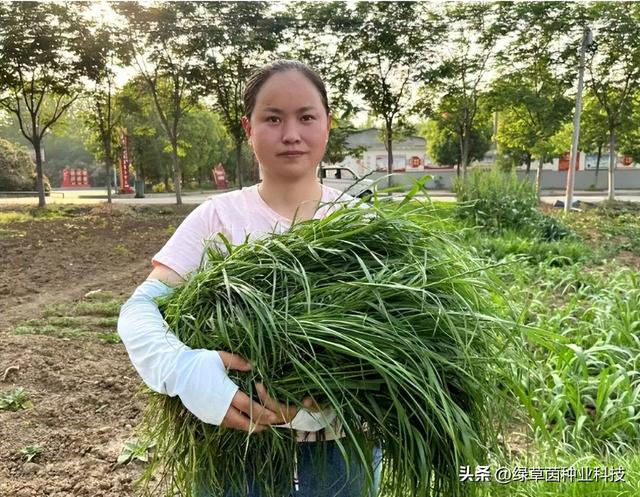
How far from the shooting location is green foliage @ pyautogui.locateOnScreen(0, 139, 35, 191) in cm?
2150

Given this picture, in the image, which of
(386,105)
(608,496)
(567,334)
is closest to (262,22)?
(386,105)

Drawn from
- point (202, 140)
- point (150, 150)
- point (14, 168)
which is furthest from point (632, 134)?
point (14, 168)

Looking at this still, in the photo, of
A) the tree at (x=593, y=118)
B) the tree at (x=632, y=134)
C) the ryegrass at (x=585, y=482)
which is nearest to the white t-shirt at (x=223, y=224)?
the ryegrass at (x=585, y=482)

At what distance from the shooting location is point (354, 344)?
0.78m

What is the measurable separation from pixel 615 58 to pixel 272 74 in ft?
46.2

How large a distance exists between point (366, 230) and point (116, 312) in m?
3.72

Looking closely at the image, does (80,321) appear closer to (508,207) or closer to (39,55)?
(508,207)

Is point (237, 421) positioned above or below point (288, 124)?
below

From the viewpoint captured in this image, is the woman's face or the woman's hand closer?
the woman's hand

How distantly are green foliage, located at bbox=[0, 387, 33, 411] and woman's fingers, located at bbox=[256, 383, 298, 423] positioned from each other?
2.17 meters

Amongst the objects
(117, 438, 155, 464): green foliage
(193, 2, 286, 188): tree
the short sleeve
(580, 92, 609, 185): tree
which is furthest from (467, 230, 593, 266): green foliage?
(580, 92, 609, 185): tree

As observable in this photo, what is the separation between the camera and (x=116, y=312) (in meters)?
4.18

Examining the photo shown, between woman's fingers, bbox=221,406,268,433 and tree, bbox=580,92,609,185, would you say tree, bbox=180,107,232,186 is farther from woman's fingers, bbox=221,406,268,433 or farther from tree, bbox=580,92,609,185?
woman's fingers, bbox=221,406,268,433

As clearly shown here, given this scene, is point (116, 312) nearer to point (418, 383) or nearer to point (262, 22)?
point (418, 383)
